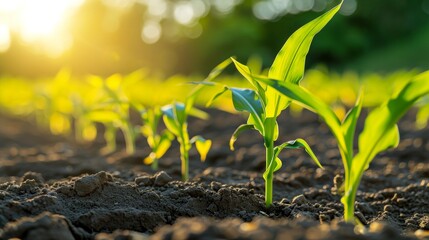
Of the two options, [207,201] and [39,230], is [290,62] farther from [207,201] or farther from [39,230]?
[39,230]

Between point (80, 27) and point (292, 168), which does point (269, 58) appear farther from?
point (292, 168)

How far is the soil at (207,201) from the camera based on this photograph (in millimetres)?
1317

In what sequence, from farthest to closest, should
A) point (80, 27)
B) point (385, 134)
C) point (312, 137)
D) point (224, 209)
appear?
point (80, 27)
point (312, 137)
point (224, 209)
point (385, 134)

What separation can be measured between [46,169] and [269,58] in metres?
19.8

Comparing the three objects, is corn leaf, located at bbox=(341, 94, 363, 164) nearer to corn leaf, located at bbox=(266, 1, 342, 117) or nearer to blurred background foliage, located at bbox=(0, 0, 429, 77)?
corn leaf, located at bbox=(266, 1, 342, 117)

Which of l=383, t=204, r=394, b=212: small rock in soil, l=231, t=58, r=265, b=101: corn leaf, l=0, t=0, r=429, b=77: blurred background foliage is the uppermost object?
l=0, t=0, r=429, b=77: blurred background foliage

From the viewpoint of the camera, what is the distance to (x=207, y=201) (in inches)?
79.5

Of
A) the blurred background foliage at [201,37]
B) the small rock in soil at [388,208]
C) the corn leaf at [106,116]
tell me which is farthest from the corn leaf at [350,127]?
the blurred background foliage at [201,37]

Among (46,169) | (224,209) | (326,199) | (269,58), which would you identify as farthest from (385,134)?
(269,58)

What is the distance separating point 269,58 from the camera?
22.8m

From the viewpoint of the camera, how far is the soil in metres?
1.32

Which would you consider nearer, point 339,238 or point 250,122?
point 339,238

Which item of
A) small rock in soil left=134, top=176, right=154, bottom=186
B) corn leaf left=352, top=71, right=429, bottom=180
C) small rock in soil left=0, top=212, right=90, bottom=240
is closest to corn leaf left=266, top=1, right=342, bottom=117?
corn leaf left=352, top=71, right=429, bottom=180

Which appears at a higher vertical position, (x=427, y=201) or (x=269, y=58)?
(x=269, y=58)
